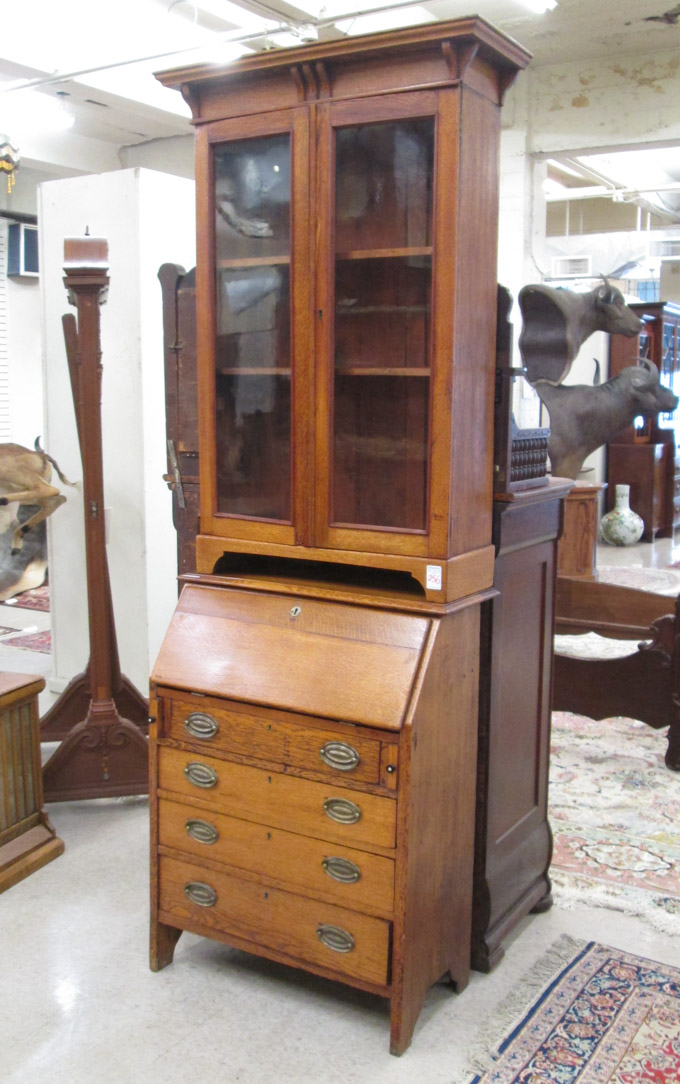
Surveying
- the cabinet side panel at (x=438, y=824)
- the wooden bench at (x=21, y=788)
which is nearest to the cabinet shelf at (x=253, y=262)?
the cabinet side panel at (x=438, y=824)

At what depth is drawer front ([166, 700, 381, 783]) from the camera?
82.4 inches

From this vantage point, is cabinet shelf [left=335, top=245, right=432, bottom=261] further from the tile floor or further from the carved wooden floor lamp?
the tile floor

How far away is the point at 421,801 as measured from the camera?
2102mm

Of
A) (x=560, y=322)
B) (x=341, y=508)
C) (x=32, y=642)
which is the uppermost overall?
(x=560, y=322)

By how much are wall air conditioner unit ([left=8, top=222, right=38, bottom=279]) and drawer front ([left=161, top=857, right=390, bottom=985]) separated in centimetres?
657

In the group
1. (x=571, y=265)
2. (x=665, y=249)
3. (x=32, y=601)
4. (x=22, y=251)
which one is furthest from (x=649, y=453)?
A: (x=22, y=251)

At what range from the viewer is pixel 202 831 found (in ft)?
7.69

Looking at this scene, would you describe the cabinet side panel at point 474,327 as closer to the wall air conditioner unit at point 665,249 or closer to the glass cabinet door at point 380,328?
the glass cabinet door at point 380,328

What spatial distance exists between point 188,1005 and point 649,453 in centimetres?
743

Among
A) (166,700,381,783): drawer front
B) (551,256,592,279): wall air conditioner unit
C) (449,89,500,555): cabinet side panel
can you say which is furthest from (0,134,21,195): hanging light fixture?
(551,256,592,279): wall air conditioner unit

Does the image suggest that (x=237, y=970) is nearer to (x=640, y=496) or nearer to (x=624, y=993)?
(x=624, y=993)

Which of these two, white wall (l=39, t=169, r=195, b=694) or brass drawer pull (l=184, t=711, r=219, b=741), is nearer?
brass drawer pull (l=184, t=711, r=219, b=741)

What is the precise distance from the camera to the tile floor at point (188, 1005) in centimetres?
206

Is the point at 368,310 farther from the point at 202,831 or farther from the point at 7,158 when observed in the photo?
the point at 7,158
